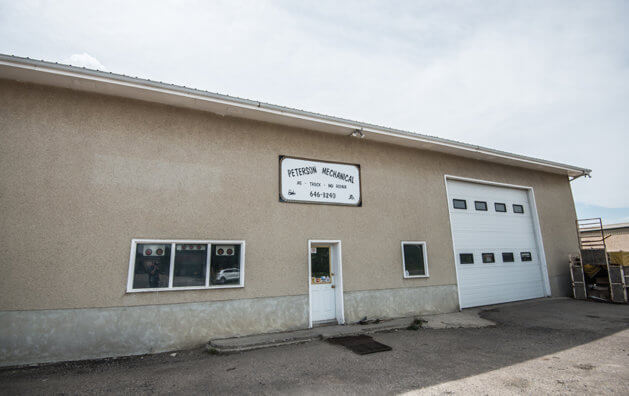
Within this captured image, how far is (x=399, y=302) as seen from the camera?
8.63 meters

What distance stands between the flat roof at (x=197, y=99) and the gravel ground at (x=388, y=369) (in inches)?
211

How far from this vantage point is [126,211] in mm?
6355

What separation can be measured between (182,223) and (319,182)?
3562 mm

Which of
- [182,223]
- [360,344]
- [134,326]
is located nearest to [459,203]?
[360,344]

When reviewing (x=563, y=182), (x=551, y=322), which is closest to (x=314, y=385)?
(x=551, y=322)

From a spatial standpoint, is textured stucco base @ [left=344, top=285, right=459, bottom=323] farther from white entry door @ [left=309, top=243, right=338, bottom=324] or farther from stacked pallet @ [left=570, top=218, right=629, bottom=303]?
stacked pallet @ [left=570, top=218, right=629, bottom=303]

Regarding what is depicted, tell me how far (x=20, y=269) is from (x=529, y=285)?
1510cm

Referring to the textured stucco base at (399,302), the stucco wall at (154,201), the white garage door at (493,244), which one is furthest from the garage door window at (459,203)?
the textured stucco base at (399,302)

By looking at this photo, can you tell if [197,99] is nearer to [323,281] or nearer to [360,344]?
[323,281]

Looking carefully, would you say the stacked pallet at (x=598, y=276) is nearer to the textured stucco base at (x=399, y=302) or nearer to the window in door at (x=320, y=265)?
the textured stucco base at (x=399, y=302)

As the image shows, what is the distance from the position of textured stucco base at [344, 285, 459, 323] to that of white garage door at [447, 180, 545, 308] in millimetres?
922

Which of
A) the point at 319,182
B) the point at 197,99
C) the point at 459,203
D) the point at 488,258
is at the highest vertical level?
the point at 197,99

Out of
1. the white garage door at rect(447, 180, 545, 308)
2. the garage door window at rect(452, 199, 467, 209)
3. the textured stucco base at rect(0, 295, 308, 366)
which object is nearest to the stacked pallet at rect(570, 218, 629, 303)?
the white garage door at rect(447, 180, 545, 308)

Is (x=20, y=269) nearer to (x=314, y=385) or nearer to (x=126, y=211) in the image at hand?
(x=126, y=211)
